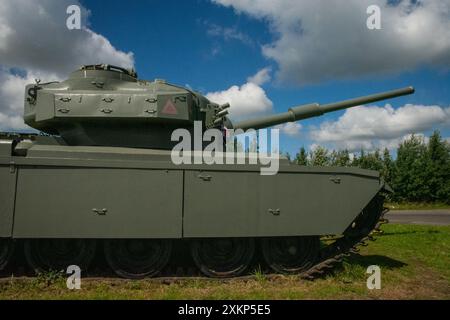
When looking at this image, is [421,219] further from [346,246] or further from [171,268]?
[171,268]

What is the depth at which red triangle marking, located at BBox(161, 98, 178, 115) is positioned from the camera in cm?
711

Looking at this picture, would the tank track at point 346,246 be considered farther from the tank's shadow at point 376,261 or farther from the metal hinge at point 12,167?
the metal hinge at point 12,167

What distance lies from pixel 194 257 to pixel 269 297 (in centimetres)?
156

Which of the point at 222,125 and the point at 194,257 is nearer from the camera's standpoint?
the point at 194,257

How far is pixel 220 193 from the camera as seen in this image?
261 inches

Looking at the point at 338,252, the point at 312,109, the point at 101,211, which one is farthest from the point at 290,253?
the point at 312,109

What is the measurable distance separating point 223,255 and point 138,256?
5.00ft

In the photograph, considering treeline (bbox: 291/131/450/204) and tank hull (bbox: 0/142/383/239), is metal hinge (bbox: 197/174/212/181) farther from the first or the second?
treeline (bbox: 291/131/450/204)

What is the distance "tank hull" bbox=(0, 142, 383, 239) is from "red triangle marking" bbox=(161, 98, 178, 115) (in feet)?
2.88

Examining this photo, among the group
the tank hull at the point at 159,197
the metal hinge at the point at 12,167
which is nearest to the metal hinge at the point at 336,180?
the tank hull at the point at 159,197
